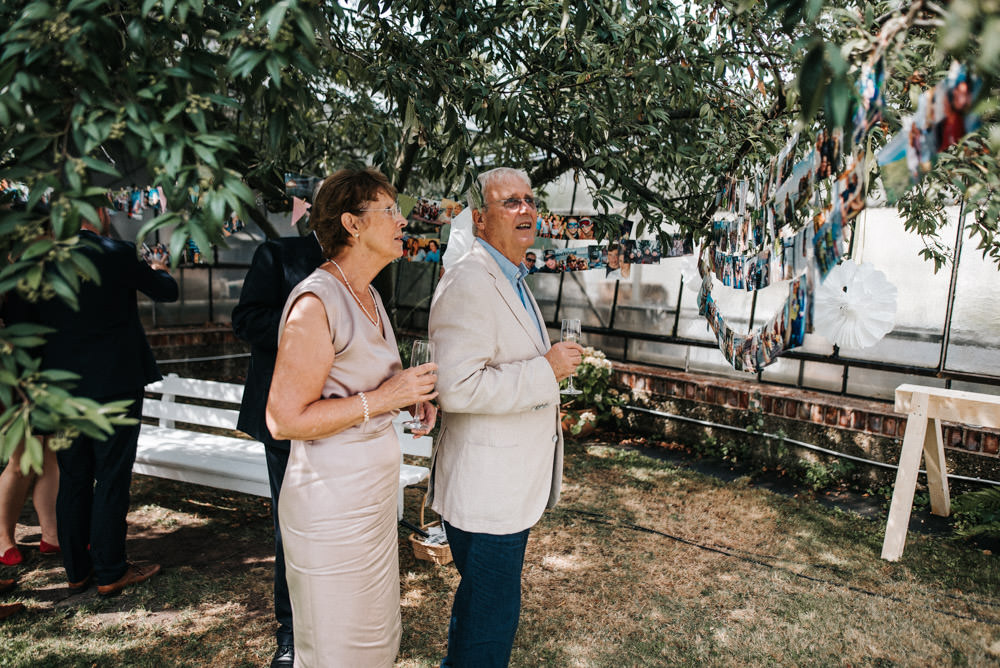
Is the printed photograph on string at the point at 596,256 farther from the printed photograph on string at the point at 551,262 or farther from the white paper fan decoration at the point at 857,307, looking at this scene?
the white paper fan decoration at the point at 857,307

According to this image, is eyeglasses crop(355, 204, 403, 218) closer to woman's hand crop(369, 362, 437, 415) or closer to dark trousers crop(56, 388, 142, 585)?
woman's hand crop(369, 362, 437, 415)

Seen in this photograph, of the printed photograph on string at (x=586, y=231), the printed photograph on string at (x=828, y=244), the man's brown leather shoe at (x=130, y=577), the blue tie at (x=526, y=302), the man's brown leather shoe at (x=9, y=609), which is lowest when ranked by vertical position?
the man's brown leather shoe at (x=9, y=609)

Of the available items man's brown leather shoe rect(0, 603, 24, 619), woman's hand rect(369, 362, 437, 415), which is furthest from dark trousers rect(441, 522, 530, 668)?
man's brown leather shoe rect(0, 603, 24, 619)

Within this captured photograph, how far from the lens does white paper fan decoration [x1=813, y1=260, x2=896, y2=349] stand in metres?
2.37

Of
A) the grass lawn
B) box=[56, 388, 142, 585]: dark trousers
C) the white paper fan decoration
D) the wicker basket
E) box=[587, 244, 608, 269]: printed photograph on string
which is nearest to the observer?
the white paper fan decoration

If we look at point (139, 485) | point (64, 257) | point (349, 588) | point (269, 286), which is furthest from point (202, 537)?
point (64, 257)

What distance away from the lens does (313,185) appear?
12.4ft

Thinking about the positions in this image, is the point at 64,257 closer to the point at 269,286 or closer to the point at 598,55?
the point at 269,286

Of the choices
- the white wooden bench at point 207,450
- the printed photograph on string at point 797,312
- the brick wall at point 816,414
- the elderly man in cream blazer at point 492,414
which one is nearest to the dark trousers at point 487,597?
the elderly man in cream blazer at point 492,414

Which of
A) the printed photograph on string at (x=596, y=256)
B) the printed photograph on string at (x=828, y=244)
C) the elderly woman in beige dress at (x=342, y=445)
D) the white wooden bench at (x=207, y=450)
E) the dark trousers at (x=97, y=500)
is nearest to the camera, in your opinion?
the printed photograph on string at (x=828, y=244)

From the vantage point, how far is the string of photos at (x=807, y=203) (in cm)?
111

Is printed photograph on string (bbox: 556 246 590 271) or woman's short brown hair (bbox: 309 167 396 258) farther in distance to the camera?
printed photograph on string (bbox: 556 246 590 271)

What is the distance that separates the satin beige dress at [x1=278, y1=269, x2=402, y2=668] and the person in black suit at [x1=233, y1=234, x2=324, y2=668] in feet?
2.08

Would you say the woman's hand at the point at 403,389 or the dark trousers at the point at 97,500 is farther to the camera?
the dark trousers at the point at 97,500
